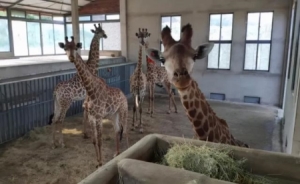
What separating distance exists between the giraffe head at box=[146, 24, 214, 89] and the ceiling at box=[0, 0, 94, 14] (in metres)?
9.96

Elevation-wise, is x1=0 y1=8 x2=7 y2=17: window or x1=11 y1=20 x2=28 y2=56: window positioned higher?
x1=0 y1=8 x2=7 y2=17: window

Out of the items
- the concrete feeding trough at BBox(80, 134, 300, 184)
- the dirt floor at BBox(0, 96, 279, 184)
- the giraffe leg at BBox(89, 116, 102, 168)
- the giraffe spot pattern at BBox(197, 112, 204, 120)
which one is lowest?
the dirt floor at BBox(0, 96, 279, 184)

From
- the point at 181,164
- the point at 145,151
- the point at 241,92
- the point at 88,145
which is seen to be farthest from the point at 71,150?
the point at 241,92

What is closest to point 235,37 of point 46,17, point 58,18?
point 58,18

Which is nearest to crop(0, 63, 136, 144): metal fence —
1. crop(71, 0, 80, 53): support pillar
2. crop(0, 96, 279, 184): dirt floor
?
crop(0, 96, 279, 184): dirt floor

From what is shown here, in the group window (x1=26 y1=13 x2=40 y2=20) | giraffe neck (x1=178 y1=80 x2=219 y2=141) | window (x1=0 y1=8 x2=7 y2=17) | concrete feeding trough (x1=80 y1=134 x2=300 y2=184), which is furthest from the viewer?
window (x1=26 y1=13 x2=40 y2=20)

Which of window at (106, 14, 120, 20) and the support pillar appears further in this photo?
window at (106, 14, 120, 20)

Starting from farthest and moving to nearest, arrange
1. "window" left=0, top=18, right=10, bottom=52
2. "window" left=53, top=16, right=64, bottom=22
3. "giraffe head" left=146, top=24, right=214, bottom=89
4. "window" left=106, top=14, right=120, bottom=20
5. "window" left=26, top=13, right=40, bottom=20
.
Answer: "window" left=53, top=16, right=64, bottom=22 → "window" left=26, top=13, right=40, bottom=20 → "window" left=106, top=14, right=120, bottom=20 → "window" left=0, top=18, right=10, bottom=52 → "giraffe head" left=146, top=24, right=214, bottom=89

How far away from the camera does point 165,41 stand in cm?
196

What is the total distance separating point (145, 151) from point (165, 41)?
0.91m

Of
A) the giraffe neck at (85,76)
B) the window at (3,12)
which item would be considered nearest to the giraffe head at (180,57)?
the giraffe neck at (85,76)

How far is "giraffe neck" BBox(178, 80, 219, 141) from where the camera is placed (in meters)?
2.08

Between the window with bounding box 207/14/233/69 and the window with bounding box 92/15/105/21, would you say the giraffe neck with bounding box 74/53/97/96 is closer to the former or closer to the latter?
the window with bounding box 207/14/233/69

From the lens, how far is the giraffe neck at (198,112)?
6.84ft
